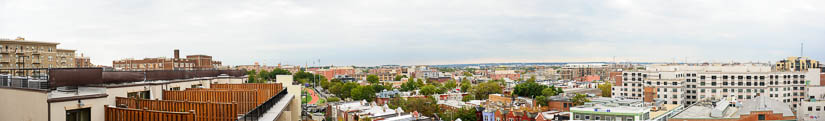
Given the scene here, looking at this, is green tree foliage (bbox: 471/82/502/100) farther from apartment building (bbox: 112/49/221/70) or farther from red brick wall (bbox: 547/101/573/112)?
apartment building (bbox: 112/49/221/70)

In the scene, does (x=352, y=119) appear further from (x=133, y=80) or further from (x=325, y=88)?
(x=325, y=88)

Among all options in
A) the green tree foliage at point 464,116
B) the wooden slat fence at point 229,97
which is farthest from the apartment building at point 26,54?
the wooden slat fence at point 229,97

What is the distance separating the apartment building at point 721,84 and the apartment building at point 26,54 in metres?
48.6

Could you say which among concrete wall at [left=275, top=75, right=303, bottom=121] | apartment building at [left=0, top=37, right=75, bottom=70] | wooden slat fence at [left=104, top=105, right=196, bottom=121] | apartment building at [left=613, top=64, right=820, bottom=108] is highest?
apartment building at [left=0, top=37, right=75, bottom=70]

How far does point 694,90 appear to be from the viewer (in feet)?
174

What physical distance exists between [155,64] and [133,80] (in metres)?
52.1

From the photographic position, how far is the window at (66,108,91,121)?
7.59 meters

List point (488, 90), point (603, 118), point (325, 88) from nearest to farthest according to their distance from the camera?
point (603, 118)
point (488, 90)
point (325, 88)

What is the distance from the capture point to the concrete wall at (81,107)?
23.6 ft

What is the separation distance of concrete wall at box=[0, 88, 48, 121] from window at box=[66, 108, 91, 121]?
1.20 ft

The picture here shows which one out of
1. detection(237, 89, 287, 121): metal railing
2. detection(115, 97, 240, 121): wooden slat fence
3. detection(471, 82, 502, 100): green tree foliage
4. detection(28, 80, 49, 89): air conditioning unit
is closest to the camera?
detection(28, 80, 49, 89): air conditioning unit

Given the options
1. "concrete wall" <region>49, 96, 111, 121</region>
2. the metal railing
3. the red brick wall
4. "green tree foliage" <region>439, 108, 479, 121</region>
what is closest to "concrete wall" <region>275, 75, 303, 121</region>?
the metal railing

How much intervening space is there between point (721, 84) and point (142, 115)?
55849mm

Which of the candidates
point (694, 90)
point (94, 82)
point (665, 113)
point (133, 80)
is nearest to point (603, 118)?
point (665, 113)
